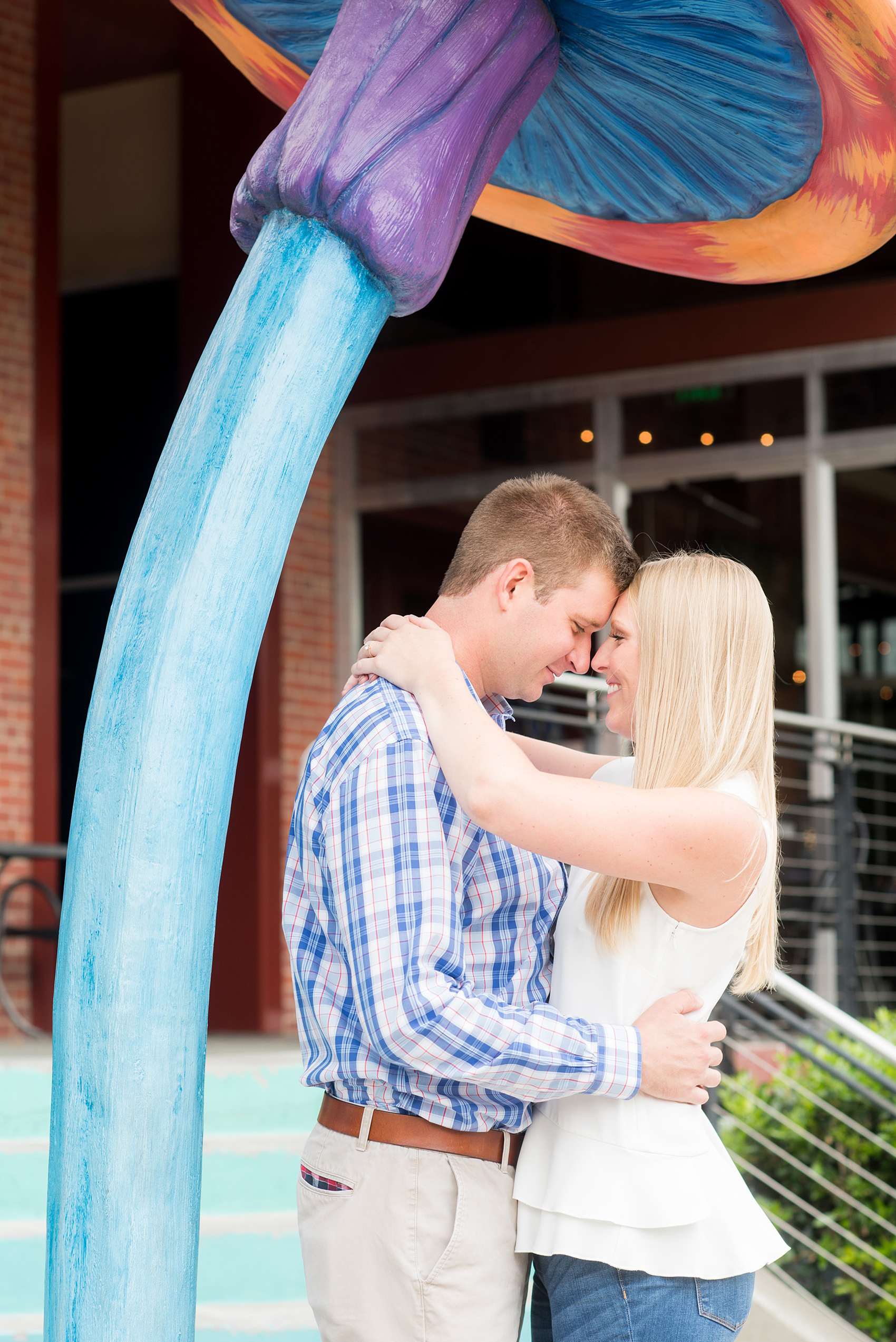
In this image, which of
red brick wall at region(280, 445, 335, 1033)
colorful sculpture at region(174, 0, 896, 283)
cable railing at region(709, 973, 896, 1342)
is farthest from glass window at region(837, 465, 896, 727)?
colorful sculpture at region(174, 0, 896, 283)

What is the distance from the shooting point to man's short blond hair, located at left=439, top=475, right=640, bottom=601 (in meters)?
2.01

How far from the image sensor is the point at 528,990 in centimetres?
192

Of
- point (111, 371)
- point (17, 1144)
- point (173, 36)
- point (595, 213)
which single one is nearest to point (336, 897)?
point (595, 213)

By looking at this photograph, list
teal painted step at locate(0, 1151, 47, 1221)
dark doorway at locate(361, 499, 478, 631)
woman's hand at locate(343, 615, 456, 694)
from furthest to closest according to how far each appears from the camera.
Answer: dark doorway at locate(361, 499, 478, 631)
teal painted step at locate(0, 1151, 47, 1221)
woman's hand at locate(343, 615, 456, 694)

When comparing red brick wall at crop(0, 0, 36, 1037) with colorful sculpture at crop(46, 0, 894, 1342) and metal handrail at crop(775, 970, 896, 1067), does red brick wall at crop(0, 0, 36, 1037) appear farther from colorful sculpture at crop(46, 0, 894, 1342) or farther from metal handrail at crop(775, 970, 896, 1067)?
colorful sculpture at crop(46, 0, 894, 1342)

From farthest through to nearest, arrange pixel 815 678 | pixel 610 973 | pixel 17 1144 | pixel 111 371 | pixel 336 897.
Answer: pixel 111 371
pixel 815 678
pixel 17 1144
pixel 610 973
pixel 336 897

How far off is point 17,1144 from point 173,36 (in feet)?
23.6

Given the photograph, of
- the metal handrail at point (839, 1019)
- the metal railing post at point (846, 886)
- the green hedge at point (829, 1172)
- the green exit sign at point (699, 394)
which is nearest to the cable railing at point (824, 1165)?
the green hedge at point (829, 1172)

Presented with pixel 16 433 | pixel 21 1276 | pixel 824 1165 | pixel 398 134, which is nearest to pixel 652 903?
pixel 398 134

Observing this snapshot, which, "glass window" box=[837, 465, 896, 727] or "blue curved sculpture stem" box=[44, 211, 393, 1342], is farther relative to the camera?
"glass window" box=[837, 465, 896, 727]

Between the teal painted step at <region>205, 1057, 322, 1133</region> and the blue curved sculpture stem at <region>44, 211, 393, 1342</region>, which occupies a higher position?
the blue curved sculpture stem at <region>44, 211, 393, 1342</region>

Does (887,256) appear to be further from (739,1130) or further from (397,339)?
(739,1130)

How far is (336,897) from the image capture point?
1.75 m

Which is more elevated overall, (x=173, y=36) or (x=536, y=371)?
(x=173, y=36)
